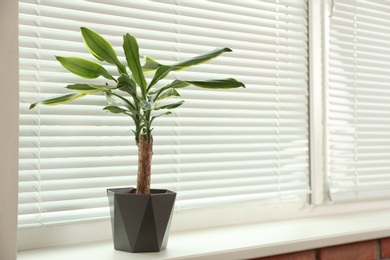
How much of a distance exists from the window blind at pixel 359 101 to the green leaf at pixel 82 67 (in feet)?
3.45

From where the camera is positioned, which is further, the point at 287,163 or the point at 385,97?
the point at 385,97

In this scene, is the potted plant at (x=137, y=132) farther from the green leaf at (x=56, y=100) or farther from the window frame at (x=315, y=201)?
the window frame at (x=315, y=201)

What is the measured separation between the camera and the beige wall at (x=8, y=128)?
1289 millimetres

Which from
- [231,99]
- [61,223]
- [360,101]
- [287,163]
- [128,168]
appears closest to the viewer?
[61,223]

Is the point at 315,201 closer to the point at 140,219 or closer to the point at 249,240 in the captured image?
the point at 249,240

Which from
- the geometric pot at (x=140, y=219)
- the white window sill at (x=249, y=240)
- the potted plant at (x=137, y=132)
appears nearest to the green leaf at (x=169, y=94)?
the potted plant at (x=137, y=132)

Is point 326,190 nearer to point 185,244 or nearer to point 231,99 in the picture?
point 231,99

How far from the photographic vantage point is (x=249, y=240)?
5.50 feet

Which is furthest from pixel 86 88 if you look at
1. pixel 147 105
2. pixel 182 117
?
pixel 182 117

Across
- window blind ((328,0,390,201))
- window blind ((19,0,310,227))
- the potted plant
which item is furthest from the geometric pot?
window blind ((328,0,390,201))

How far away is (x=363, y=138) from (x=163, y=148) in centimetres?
98

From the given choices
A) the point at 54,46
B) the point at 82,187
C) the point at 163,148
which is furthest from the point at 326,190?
the point at 54,46

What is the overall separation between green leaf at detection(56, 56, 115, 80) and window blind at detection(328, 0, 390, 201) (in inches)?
41.4

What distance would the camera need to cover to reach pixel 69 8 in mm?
1642
